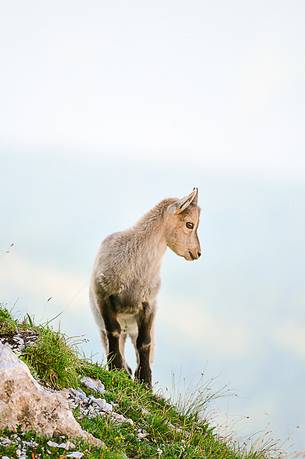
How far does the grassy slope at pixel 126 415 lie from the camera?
8.47 meters

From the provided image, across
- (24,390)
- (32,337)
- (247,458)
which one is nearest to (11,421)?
(24,390)

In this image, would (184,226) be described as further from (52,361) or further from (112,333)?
(52,361)

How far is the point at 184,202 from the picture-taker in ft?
42.4

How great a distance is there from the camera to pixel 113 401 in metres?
9.80

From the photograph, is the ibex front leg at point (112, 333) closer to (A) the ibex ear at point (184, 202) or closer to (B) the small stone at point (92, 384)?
(A) the ibex ear at point (184, 202)

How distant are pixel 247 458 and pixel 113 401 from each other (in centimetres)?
184

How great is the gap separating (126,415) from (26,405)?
7.87 feet

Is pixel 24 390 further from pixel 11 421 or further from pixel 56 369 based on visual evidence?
pixel 56 369

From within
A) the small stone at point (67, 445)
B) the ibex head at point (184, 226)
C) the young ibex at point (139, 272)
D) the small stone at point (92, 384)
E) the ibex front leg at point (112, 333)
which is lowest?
the small stone at point (67, 445)

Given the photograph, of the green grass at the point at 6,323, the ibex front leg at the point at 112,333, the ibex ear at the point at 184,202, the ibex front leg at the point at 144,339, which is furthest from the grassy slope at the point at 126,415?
the ibex ear at the point at 184,202

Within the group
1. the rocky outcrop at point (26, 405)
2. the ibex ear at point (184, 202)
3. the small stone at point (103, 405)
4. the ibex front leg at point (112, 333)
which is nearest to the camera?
the rocky outcrop at point (26, 405)

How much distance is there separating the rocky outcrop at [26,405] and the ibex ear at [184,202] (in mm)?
5884

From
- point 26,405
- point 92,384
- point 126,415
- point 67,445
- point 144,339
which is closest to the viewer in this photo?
point 67,445

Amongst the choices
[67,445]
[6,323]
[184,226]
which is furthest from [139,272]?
[67,445]
